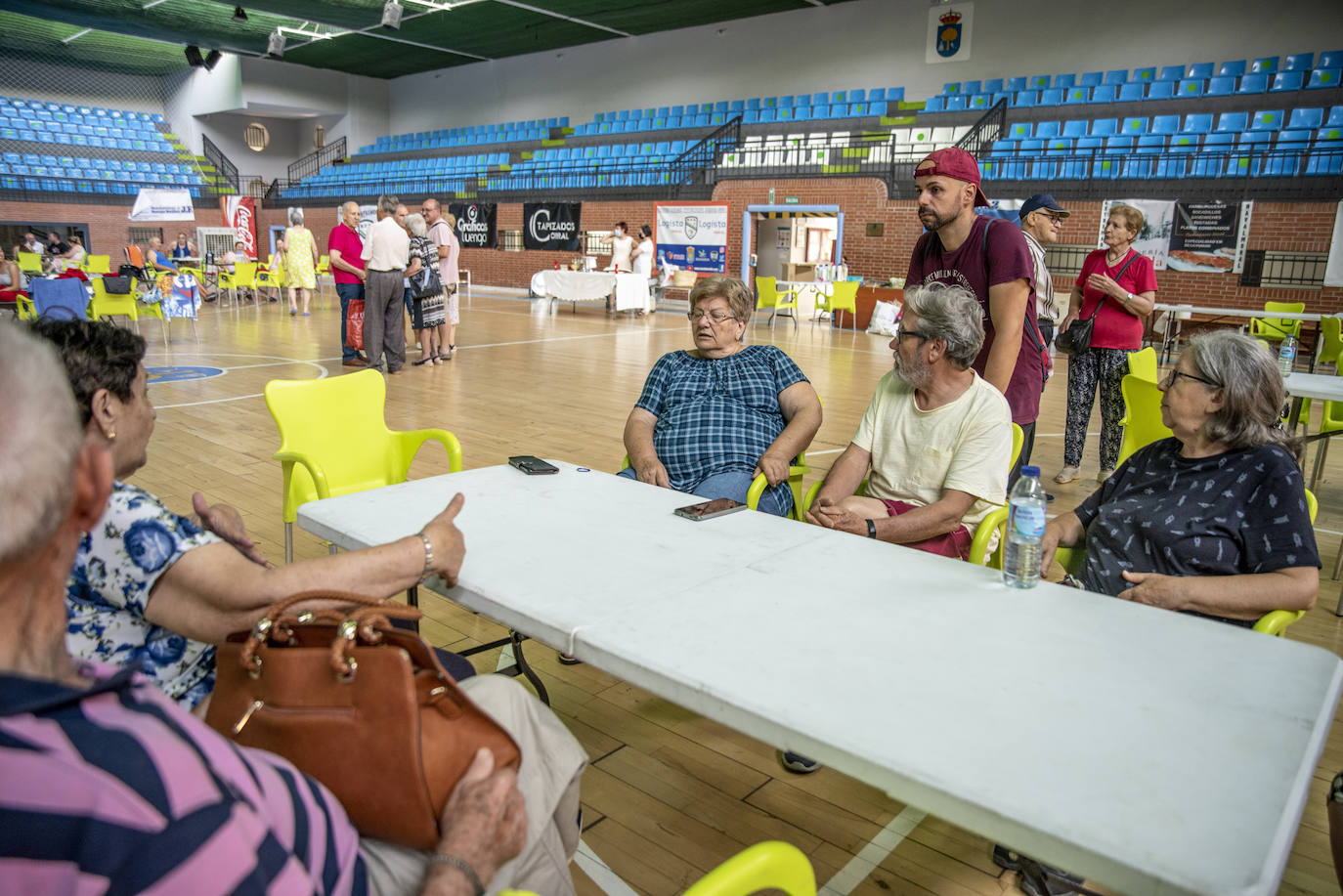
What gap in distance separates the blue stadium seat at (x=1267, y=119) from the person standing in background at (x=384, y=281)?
11136 millimetres

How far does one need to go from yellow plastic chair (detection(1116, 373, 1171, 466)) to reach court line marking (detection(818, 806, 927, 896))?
5.46 feet

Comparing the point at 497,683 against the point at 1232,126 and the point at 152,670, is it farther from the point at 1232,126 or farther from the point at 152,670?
the point at 1232,126

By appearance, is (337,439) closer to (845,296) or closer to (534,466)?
(534,466)

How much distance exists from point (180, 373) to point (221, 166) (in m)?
20.1

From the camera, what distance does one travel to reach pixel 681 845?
5.88ft

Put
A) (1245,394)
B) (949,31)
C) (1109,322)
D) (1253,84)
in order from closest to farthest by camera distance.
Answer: (1245,394) → (1109,322) → (1253,84) → (949,31)

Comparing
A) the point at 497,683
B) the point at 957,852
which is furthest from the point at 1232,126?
the point at 497,683

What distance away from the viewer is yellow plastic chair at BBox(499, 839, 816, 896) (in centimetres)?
86

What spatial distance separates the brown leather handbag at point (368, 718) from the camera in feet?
3.09

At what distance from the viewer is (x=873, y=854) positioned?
178 cm

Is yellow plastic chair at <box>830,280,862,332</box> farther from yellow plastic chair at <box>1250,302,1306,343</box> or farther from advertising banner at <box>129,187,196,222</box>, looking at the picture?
advertising banner at <box>129,187,196,222</box>

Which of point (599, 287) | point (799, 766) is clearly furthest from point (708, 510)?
point (599, 287)

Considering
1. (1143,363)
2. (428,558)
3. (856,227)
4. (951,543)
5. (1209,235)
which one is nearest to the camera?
(428,558)

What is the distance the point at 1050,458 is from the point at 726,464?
10.6ft
